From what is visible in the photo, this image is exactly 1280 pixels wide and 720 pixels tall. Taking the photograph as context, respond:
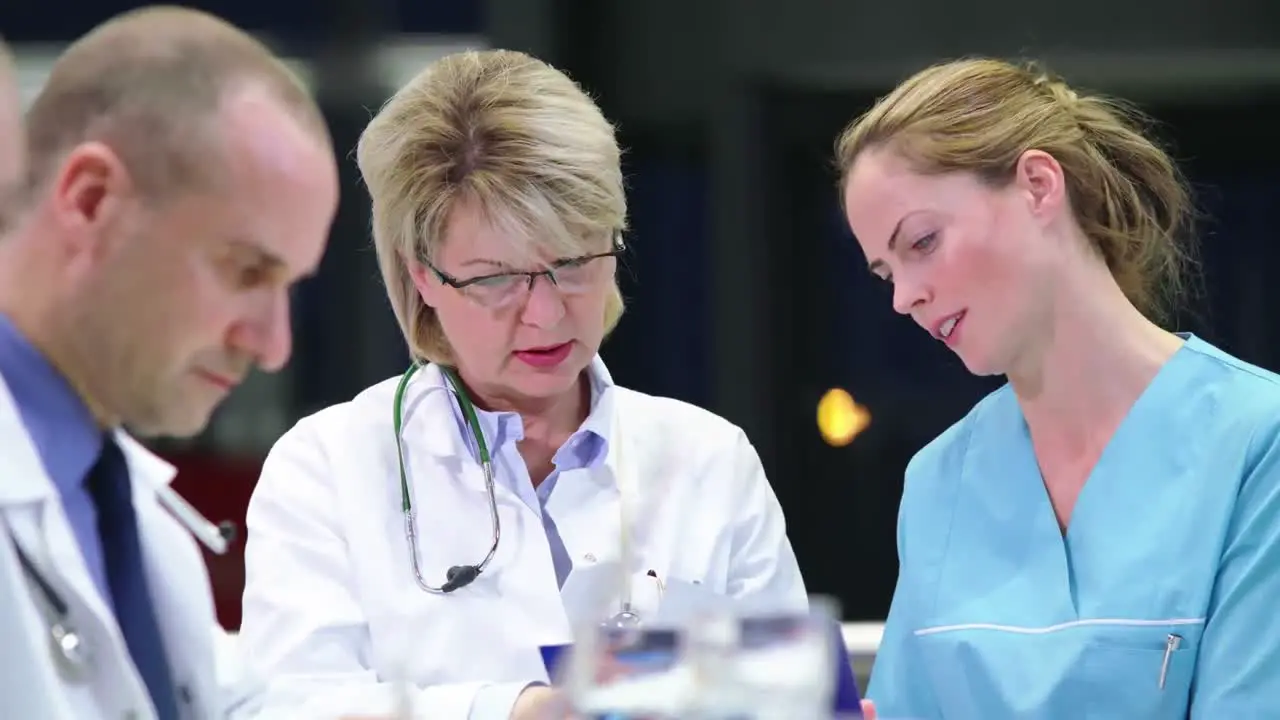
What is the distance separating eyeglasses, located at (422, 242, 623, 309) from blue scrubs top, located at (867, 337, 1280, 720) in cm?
57

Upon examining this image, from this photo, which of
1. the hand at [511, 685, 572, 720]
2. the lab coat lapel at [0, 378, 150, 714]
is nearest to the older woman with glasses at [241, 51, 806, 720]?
the hand at [511, 685, 572, 720]

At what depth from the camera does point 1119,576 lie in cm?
195

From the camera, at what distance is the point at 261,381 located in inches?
176

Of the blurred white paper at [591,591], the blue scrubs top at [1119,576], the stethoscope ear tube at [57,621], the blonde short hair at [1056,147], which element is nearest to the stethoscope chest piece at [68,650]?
the stethoscope ear tube at [57,621]

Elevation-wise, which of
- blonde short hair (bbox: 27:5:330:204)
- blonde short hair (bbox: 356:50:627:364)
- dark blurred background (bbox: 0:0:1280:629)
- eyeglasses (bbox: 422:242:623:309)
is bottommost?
dark blurred background (bbox: 0:0:1280:629)

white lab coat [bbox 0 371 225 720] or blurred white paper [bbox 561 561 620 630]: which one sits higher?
white lab coat [bbox 0 371 225 720]

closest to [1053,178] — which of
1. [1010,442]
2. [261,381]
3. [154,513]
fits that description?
[1010,442]

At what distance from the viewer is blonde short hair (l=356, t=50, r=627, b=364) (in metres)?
2.00

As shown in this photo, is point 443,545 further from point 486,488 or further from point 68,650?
point 68,650

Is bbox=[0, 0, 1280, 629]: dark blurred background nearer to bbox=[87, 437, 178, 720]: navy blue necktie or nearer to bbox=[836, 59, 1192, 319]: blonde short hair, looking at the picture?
bbox=[836, 59, 1192, 319]: blonde short hair

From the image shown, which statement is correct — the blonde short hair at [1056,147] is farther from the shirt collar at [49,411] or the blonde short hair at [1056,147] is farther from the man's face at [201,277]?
the shirt collar at [49,411]

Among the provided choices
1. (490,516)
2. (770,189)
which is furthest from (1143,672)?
(770,189)

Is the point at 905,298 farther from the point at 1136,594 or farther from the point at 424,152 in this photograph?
the point at 424,152

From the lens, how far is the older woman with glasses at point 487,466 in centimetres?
198
